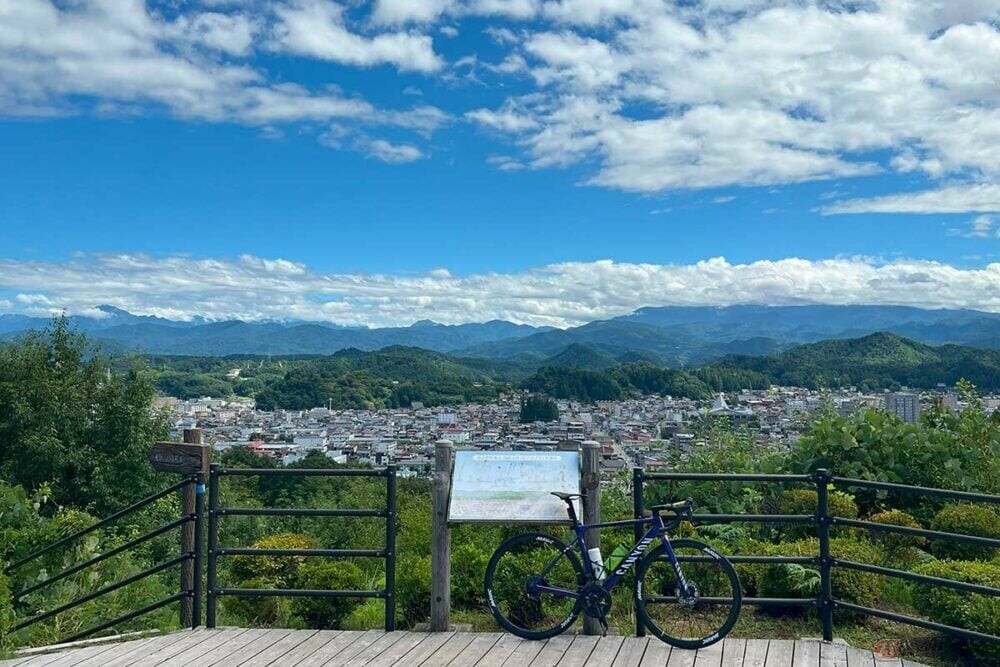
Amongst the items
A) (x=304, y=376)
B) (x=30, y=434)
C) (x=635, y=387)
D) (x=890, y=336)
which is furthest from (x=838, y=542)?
(x=304, y=376)

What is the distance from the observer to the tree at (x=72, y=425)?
69.3 ft

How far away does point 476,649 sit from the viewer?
516 centimetres

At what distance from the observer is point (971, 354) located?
39.1 m

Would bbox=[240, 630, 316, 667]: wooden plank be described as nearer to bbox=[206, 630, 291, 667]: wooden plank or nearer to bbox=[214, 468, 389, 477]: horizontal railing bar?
bbox=[206, 630, 291, 667]: wooden plank

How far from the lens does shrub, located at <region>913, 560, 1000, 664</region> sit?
4.82 metres

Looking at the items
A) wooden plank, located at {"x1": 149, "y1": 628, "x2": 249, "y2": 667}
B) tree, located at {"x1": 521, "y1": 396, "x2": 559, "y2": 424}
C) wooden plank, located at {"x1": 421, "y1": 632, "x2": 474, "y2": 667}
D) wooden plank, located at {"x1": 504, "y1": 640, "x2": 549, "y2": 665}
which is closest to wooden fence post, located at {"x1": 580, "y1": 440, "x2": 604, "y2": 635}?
wooden plank, located at {"x1": 504, "y1": 640, "x2": 549, "y2": 665}

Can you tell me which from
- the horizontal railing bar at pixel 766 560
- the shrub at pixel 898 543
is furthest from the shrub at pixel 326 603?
the shrub at pixel 898 543

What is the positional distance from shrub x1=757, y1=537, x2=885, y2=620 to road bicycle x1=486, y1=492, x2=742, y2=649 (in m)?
0.36

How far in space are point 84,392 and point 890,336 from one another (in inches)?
2083

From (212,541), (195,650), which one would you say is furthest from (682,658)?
(212,541)

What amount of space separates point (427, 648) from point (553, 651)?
2.74ft

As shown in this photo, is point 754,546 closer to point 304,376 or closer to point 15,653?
point 15,653

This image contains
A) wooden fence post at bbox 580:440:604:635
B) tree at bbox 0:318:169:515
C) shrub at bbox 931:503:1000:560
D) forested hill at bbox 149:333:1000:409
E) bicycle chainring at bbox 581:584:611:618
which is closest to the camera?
bicycle chainring at bbox 581:584:611:618

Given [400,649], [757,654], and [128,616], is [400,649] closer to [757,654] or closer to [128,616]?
[128,616]
